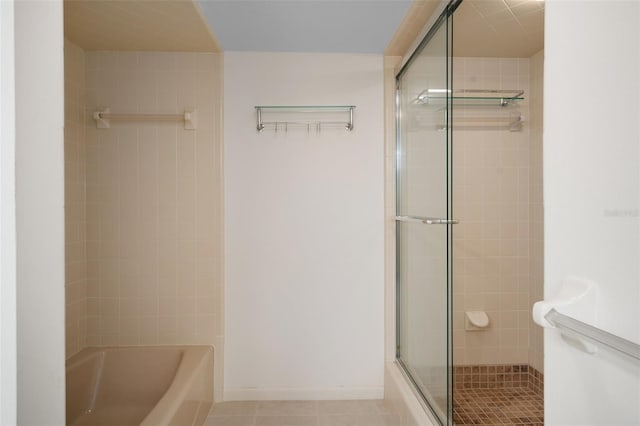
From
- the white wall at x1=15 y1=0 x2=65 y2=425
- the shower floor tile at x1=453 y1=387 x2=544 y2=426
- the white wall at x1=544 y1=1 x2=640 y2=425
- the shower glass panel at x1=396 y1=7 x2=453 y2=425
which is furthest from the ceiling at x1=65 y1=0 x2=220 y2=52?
the shower floor tile at x1=453 y1=387 x2=544 y2=426

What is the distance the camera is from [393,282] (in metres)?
2.46

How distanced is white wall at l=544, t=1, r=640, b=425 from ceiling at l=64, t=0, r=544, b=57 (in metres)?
1.21

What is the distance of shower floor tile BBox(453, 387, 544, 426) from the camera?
→ 2021 millimetres

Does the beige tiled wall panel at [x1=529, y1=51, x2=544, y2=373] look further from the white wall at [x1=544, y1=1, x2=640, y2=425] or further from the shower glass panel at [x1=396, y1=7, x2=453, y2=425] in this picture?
the white wall at [x1=544, y1=1, x2=640, y2=425]

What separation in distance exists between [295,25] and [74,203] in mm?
1628

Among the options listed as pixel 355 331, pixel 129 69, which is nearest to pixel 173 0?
pixel 129 69

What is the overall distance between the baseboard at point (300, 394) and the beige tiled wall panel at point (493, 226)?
60 centimetres

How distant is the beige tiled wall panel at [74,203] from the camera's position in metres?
2.19

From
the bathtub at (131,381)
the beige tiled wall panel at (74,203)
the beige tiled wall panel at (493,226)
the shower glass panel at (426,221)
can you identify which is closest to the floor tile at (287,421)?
the bathtub at (131,381)

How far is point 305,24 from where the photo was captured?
2.08m

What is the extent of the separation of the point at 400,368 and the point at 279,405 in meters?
0.77

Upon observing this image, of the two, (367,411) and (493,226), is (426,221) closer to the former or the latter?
(493,226)

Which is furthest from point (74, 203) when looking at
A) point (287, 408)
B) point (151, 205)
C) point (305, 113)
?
point (287, 408)

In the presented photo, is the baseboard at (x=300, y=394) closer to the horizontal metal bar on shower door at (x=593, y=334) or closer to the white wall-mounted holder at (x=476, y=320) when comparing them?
the white wall-mounted holder at (x=476, y=320)
